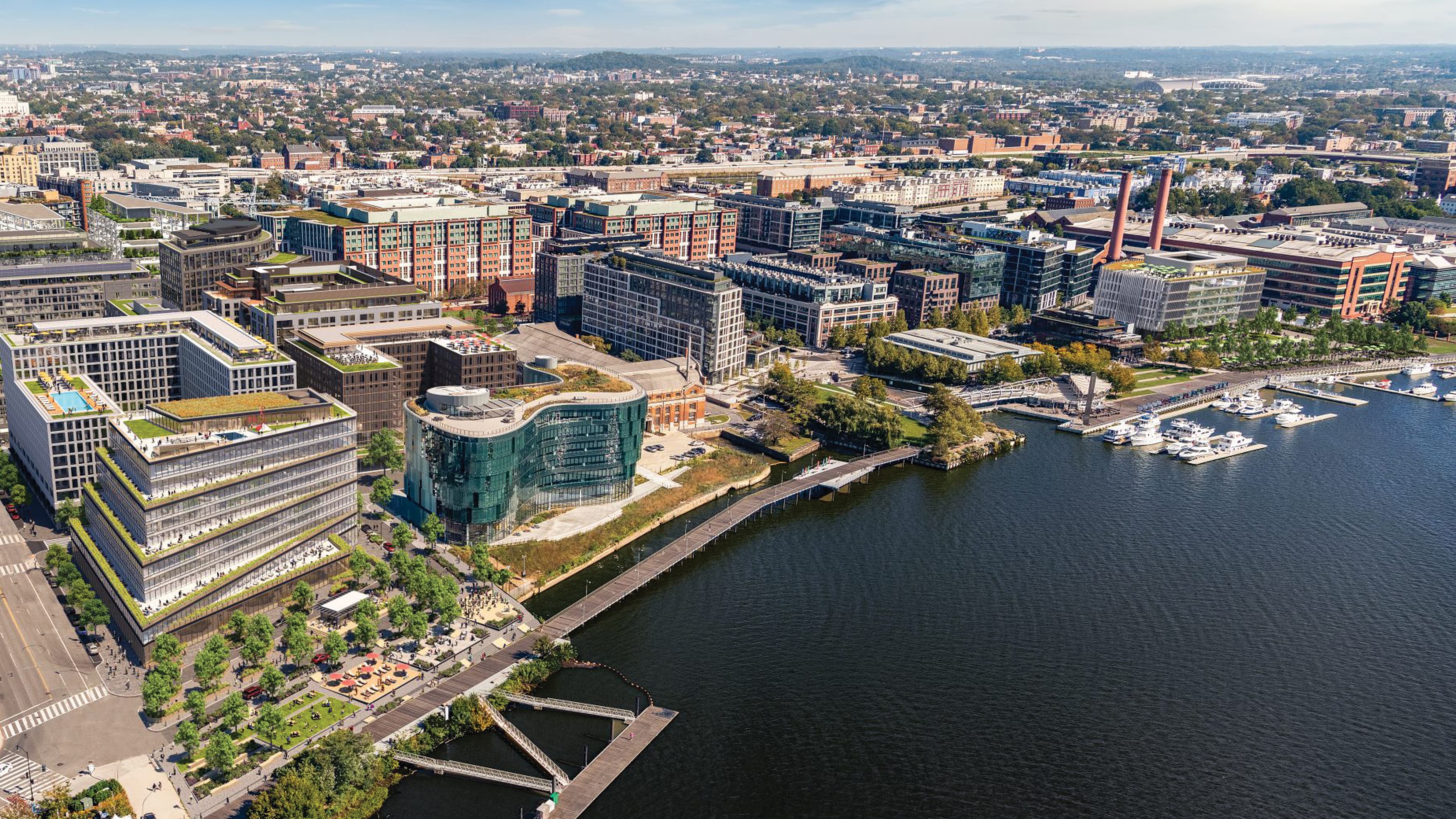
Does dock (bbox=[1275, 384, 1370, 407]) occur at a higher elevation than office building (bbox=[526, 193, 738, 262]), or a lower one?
lower

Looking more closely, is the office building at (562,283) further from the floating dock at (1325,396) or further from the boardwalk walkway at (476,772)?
the boardwalk walkway at (476,772)

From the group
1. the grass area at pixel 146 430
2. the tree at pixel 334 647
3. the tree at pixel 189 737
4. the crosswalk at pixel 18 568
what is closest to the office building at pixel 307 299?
the crosswalk at pixel 18 568

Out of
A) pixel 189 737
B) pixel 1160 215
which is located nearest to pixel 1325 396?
pixel 1160 215

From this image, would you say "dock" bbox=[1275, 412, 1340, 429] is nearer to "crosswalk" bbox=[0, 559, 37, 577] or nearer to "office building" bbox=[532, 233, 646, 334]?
"office building" bbox=[532, 233, 646, 334]

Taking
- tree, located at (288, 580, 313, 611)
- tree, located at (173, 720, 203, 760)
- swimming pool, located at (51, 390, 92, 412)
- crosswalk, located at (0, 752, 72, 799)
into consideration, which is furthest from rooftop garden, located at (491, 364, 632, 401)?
crosswalk, located at (0, 752, 72, 799)

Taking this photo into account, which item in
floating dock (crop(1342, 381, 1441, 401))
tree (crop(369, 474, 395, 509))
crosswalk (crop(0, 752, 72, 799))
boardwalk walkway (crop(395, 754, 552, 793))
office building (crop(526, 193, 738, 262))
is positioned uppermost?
office building (crop(526, 193, 738, 262))

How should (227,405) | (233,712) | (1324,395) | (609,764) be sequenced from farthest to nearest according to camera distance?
(1324,395), (227,405), (609,764), (233,712)

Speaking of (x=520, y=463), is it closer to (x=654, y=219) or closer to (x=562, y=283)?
(x=562, y=283)
